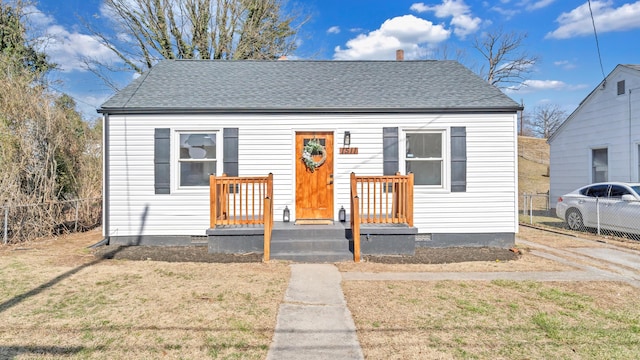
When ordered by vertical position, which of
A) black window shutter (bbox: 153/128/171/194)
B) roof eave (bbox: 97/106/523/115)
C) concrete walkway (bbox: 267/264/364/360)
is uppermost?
roof eave (bbox: 97/106/523/115)

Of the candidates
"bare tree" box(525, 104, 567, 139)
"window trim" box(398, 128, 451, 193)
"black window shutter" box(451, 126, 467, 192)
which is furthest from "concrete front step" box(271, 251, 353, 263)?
"bare tree" box(525, 104, 567, 139)

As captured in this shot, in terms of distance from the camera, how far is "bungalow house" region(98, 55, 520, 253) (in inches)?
281

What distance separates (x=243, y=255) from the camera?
248 inches

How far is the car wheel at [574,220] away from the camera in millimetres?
9364

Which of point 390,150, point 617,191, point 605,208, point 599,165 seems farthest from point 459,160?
point 599,165

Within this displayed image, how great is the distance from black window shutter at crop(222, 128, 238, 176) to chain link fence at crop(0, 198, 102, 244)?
4.40 meters

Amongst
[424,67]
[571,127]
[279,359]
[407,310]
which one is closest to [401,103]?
[424,67]

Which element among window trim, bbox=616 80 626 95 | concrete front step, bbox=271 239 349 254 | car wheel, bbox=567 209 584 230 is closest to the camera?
concrete front step, bbox=271 239 349 254

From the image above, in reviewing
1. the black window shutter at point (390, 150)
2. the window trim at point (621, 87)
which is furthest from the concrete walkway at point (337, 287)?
the window trim at point (621, 87)

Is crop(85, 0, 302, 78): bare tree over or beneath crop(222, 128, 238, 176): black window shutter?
over

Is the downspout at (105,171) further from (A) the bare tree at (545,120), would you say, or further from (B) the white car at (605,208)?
(A) the bare tree at (545,120)

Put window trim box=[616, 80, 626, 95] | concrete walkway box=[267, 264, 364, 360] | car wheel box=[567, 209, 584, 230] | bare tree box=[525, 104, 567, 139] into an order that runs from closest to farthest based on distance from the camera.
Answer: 1. concrete walkway box=[267, 264, 364, 360]
2. car wheel box=[567, 209, 584, 230]
3. window trim box=[616, 80, 626, 95]
4. bare tree box=[525, 104, 567, 139]

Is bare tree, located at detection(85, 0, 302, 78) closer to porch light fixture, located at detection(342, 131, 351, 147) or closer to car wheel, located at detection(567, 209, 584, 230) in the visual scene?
→ porch light fixture, located at detection(342, 131, 351, 147)

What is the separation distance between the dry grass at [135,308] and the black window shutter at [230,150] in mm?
2225
